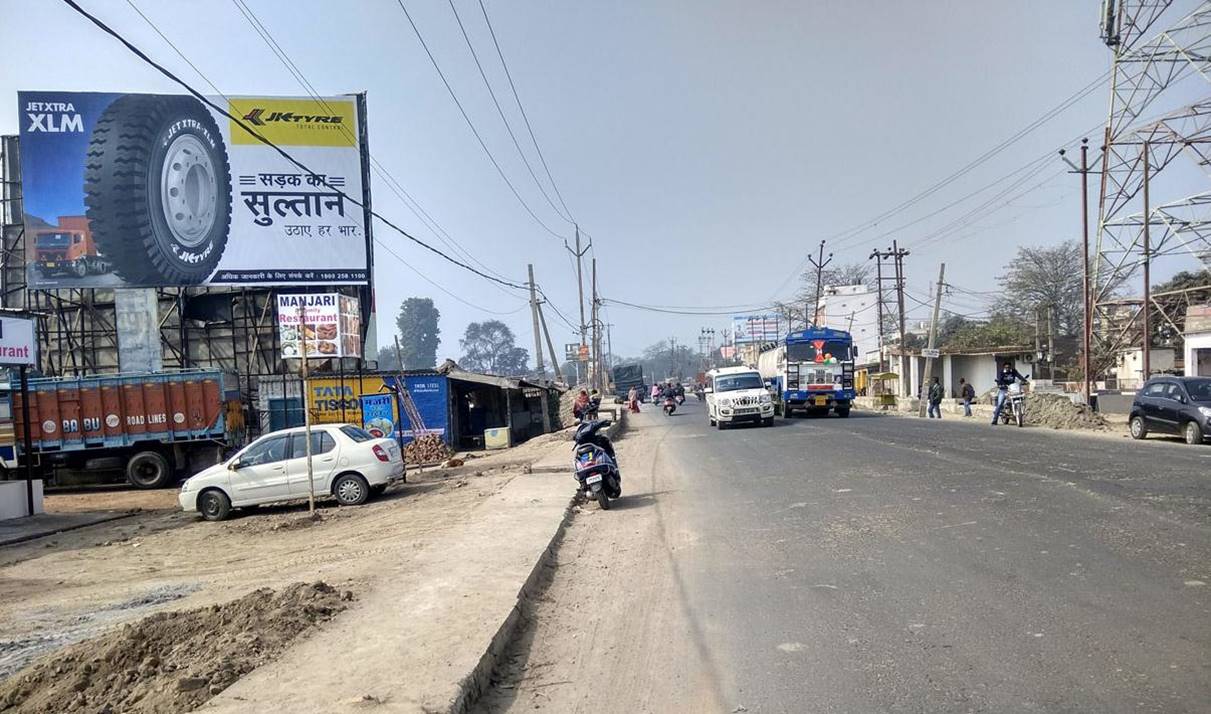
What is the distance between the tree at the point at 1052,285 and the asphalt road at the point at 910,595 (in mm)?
53315

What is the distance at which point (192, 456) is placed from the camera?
75.6ft

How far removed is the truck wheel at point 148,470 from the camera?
22.1 metres

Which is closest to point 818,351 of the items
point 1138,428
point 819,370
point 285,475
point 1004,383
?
point 819,370

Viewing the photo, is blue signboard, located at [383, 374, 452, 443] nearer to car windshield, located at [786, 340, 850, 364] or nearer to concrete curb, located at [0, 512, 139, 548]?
concrete curb, located at [0, 512, 139, 548]

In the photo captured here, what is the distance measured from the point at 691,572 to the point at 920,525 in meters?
2.82

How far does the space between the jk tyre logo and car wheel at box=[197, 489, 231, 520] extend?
1866 cm

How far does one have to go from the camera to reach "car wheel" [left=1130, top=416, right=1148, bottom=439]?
19.2 m

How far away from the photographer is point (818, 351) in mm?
32375

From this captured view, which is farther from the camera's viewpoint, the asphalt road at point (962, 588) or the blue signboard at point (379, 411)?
the blue signboard at point (379, 411)

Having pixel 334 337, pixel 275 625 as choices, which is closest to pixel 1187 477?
pixel 275 625

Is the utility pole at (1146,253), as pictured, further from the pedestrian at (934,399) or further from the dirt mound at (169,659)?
the dirt mound at (169,659)

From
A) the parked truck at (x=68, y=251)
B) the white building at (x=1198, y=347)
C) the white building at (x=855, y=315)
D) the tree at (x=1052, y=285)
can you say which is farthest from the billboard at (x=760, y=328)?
the parked truck at (x=68, y=251)

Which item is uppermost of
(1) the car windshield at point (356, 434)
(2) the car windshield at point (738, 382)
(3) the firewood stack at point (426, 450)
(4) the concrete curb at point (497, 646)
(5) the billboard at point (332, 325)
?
(5) the billboard at point (332, 325)

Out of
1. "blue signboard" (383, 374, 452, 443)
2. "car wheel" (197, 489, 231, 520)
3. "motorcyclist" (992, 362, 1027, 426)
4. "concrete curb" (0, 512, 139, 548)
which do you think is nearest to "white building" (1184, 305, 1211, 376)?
"motorcyclist" (992, 362, 1027, 426)
